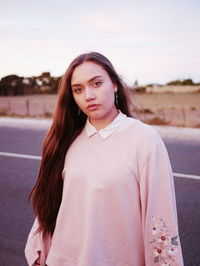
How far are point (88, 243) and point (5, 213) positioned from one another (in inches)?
119

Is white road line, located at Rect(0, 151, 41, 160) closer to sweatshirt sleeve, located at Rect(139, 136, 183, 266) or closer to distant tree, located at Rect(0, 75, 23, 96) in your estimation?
sweatshirt sleeve, located at Rect(139, 136, 183, 266)

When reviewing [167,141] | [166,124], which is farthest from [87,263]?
[166,124]

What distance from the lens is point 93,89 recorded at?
5.73ft

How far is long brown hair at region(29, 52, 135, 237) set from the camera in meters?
1.93

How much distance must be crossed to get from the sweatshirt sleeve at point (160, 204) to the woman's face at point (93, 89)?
33 centimetres

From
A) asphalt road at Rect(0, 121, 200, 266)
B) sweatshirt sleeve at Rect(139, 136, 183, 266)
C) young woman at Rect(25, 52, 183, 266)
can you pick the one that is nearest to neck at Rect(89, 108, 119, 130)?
young woman at Rect(25, 52, 183, 266)

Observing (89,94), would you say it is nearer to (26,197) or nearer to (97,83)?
(97,83)

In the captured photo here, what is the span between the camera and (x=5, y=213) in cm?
447

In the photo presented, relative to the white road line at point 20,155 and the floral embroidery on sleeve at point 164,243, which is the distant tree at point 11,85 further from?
the floral embroidery on sleeve at point 164,243

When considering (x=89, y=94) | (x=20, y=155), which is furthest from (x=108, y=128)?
(x=20, y=155)

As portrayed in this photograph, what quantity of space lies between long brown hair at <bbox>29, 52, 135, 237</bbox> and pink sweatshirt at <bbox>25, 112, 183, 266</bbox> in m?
0.12

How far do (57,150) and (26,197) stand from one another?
10.5 feet

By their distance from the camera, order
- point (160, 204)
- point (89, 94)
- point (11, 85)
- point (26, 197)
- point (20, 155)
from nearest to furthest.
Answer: point (160, 204) → point (89, 94) → point (26, 197) → point (20, 155) → point (11, 85)

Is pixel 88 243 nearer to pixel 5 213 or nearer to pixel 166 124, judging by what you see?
pixel 5 213
